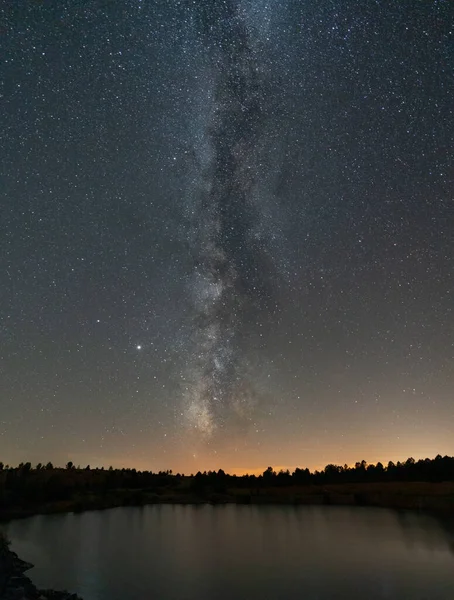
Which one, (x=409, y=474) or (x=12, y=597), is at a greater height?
(x=409, y=474)

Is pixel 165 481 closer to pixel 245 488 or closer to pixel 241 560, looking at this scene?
pixel 245 488

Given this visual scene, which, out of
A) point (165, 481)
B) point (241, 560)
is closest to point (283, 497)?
point (165, 481)

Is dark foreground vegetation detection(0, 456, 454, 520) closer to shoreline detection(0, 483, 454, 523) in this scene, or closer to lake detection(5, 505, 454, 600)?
shoreline detection(0, 483, 454, 523)

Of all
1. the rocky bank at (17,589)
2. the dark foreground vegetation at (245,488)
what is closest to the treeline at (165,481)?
the dark foreground vegetation at (245,488)

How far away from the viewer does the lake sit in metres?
30.1

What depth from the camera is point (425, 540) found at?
54531 millimetres

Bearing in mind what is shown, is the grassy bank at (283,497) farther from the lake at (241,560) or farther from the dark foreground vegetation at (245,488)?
the lake at (241,560)

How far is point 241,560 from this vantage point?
137 ft

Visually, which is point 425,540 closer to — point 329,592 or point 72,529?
point 329,592

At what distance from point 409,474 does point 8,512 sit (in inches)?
4219

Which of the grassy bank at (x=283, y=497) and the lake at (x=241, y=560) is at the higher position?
the grassy bank at (x=283, y=497)

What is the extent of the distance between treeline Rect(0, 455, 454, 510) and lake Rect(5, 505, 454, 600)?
3037 cm

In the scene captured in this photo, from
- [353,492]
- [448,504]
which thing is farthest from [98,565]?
[353,492]

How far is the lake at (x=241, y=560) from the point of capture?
98.8ft
